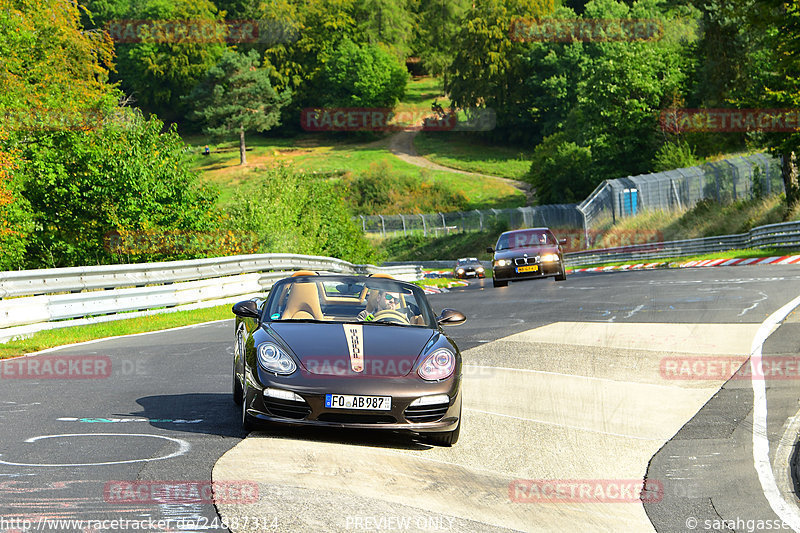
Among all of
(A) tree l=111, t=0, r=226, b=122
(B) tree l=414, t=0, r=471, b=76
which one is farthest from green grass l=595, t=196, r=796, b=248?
(B) tree l=414, t=0, r=471, b=76

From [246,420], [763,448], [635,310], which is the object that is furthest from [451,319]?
[635,310]

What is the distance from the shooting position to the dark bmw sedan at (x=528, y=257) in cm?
2656

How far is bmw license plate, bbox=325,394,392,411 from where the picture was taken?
700 cm

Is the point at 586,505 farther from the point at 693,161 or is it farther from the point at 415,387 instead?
the point at 693,161

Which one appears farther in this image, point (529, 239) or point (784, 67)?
point (784, 67)

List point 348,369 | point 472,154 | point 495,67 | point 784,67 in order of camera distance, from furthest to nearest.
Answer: point 472,154
point 495,67
point 784,67
point 348,369

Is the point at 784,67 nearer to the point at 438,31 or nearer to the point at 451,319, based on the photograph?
the point at 451,319

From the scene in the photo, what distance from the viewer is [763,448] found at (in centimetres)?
745

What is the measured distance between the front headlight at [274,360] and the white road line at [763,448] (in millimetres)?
3419

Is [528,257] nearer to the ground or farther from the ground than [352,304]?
nearer to the ground

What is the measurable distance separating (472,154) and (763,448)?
359 feet

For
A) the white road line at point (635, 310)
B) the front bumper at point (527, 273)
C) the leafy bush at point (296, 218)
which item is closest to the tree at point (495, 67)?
the leafy bush at point (296, 218)

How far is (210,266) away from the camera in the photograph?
22109 millimetres

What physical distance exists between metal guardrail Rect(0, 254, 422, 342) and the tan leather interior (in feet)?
25.4
